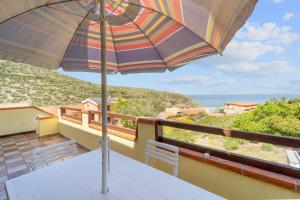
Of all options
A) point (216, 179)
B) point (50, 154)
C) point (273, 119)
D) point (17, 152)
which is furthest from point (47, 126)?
point (273, 119)

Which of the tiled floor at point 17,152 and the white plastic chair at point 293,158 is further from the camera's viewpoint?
the tiled floor at point 17,152

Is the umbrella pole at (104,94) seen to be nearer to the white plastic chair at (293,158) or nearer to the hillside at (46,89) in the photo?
the white plastic chair at (293,158)

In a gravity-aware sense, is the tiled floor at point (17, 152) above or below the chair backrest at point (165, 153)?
below

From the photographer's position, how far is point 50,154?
1.97 meters

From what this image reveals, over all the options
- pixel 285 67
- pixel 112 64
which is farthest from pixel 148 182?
pixel 285 67

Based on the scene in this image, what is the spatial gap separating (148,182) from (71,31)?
1612mm

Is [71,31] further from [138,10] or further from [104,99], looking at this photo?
[104,99]

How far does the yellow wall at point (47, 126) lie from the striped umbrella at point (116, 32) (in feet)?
13.5

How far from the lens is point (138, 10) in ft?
5.46

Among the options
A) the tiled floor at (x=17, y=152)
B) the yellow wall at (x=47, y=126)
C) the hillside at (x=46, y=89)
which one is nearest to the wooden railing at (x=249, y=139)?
the tiled floor at (x=17, y=152)

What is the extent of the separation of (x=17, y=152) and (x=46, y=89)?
8360 millimetres

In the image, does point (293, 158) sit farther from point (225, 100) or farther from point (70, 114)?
point (225, 100)

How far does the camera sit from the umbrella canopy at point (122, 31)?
4.05 ft

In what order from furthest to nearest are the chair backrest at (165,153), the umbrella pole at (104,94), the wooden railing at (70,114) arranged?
the wooden railing at (70,114) < the chair backrest at (165,153) < the umbrella pole at (104,94)
